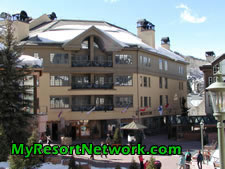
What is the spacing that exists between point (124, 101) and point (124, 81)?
2.76m

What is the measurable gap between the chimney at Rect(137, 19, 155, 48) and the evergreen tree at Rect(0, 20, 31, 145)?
103ft

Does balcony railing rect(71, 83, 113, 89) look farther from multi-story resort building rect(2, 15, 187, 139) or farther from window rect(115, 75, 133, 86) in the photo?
window rect(115, 75, 133, 86)

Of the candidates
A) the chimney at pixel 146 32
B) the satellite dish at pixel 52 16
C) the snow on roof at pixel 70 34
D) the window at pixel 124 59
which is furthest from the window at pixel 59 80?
the satellite dish at pixel 52 16

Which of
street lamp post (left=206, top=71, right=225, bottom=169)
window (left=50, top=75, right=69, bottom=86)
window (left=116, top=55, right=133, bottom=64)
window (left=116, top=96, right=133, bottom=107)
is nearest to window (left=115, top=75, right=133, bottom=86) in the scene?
window (left=116, top=96, right=133, bottom=107)

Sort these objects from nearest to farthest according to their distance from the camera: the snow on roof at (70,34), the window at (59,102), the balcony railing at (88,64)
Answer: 1. the window at (59,102)
2. the balcony railing at (88,64)
3. the snow on roof at (70,34)

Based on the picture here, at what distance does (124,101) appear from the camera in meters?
42.7

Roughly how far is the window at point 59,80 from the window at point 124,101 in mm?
7301

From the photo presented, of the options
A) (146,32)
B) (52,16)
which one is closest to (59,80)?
(146,32)

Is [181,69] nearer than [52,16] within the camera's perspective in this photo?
No

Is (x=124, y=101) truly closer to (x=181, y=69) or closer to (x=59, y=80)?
(x=59, y=80)

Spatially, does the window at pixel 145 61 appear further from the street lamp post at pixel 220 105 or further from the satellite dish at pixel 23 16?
the street lamp post at pixel 220 105

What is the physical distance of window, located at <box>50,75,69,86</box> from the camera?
132 ft

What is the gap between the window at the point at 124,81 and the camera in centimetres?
4250

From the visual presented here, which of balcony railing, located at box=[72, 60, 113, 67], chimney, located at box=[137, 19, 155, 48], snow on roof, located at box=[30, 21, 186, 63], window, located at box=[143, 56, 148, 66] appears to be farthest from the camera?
chimney, located at box=[137, 19, 155, 48]
